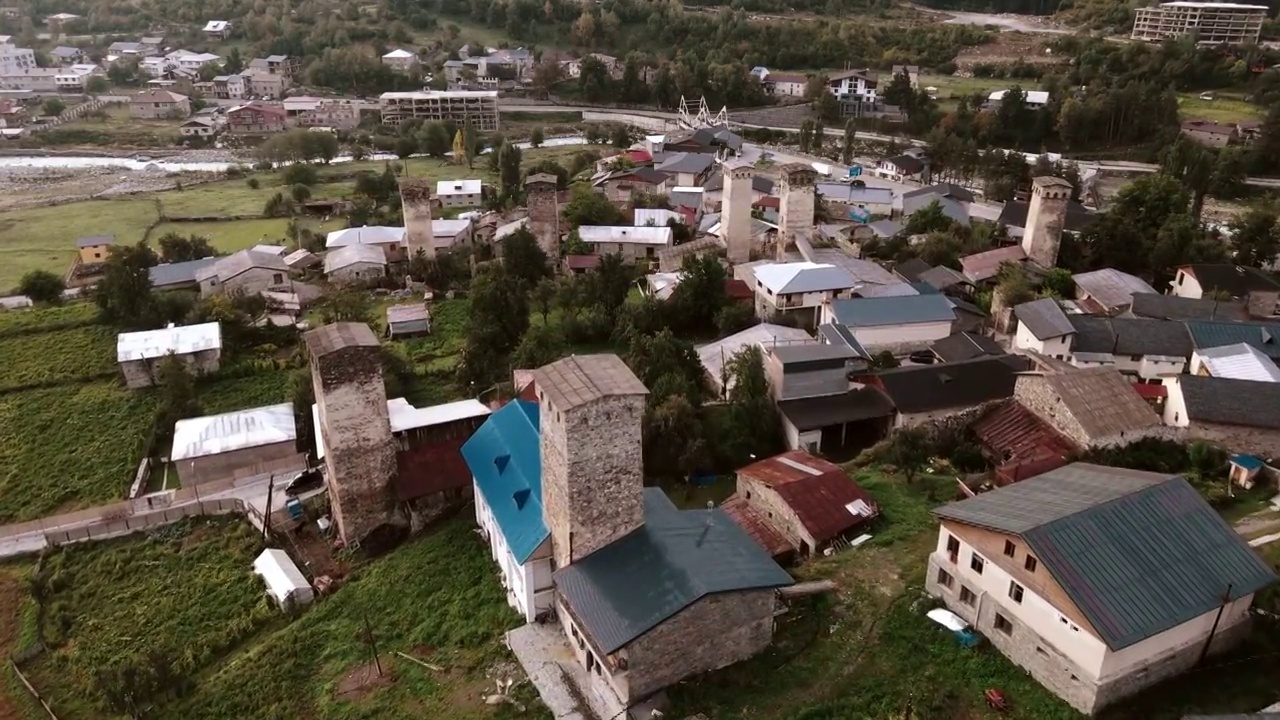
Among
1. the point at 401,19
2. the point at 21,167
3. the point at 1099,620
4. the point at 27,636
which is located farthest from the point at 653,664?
the point at 401,19

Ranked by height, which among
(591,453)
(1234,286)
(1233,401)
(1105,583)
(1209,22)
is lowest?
(1234,286)

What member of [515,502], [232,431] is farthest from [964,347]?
[232,431]

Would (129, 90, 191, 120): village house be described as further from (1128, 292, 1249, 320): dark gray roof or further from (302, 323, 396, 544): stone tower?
(1128, 292, 1249, 320): dark gray roof

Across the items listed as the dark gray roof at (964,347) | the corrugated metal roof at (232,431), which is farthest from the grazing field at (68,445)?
the dark gray roof at (964,347)

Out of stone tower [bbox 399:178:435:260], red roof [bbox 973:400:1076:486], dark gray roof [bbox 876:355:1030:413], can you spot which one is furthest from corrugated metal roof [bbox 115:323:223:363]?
red roof [bbox 973:400:1076:486]

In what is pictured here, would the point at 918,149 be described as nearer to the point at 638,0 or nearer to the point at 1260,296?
the point at 1260,296

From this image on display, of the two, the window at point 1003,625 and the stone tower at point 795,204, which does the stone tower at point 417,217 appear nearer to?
the stone tower at point 795,204

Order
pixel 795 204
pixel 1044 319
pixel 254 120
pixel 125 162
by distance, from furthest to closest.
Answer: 1. pixel 254 120
2. pixel 125 162
3. pixel 795 204
4. pixel 1044 319

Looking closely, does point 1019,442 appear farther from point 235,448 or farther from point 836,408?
point 235,448
